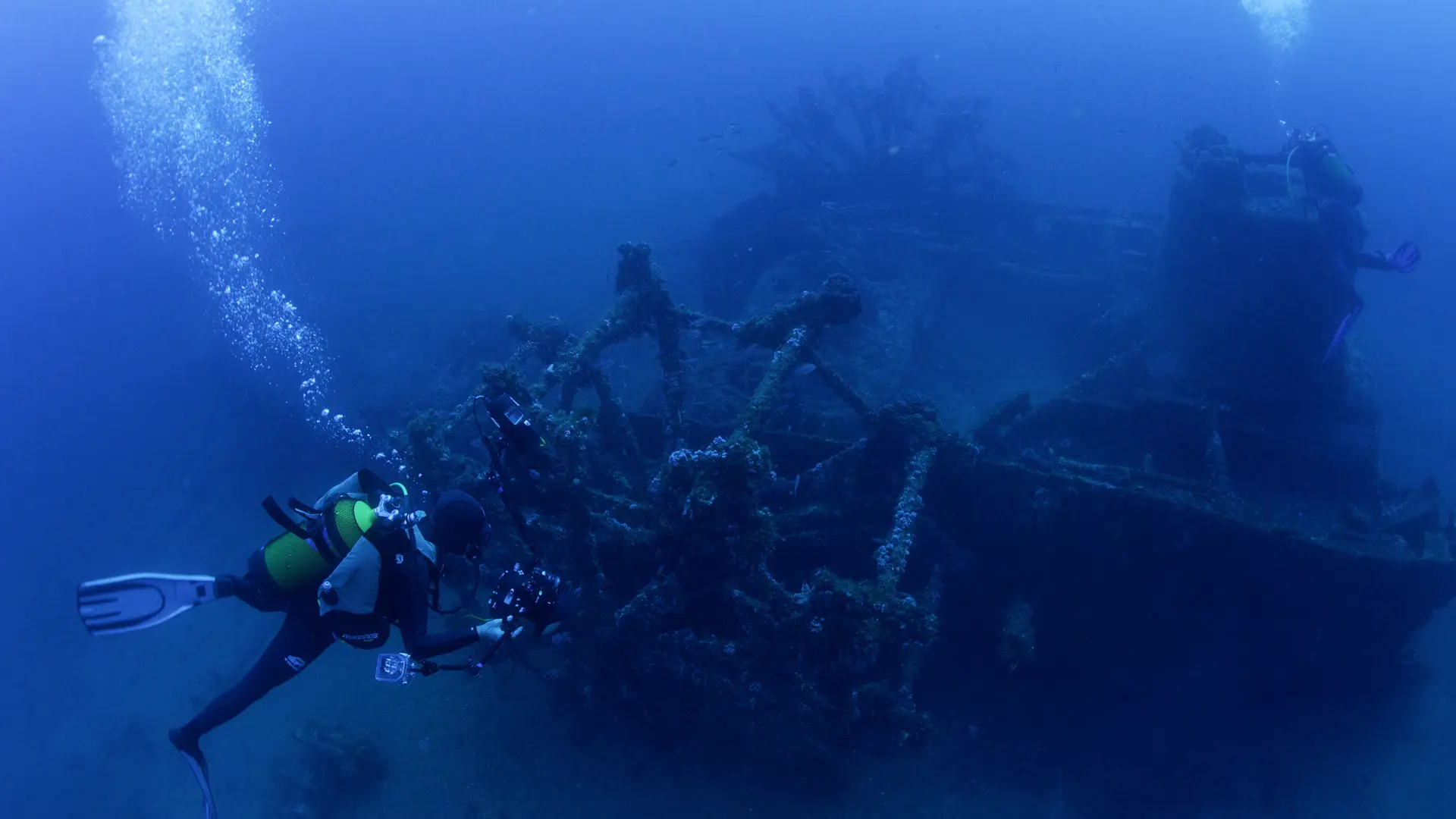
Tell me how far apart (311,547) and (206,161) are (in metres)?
63.4

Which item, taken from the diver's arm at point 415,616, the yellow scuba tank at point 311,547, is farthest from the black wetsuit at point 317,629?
the yellow scuba tank at point 311,547

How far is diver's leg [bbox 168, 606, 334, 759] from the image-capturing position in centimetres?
538

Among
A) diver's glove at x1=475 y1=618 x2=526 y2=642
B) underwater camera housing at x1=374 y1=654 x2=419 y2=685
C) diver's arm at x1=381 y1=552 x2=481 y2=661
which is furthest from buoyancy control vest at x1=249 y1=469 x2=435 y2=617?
diver's glove at x1=475 y1=618 x2=526 y2=642

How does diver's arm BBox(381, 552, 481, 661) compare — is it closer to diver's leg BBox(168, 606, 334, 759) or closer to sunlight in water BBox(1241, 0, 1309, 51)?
diver's leg BBox(168, 606, 334, 759)

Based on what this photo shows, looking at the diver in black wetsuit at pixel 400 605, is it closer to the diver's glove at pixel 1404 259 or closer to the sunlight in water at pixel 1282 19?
the diver's glove at pixel 1404 259

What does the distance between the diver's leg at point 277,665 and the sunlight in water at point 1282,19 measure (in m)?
75.1

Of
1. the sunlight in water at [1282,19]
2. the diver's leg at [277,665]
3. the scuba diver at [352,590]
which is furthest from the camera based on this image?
the sunlight in water at [1282,19]

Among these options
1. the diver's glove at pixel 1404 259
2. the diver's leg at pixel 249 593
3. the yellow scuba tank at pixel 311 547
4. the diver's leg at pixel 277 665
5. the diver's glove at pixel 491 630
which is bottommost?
the diver's leg at pixel 277 665

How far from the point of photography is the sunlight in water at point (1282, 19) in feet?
197

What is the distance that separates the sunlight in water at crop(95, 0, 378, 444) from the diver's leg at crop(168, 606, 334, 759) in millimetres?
26877

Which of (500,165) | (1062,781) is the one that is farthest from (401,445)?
(500,165)

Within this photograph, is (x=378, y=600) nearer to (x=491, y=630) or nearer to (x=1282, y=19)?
(x=491, y=630)

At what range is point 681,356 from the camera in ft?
30.9

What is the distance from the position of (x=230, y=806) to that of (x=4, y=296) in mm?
66461
